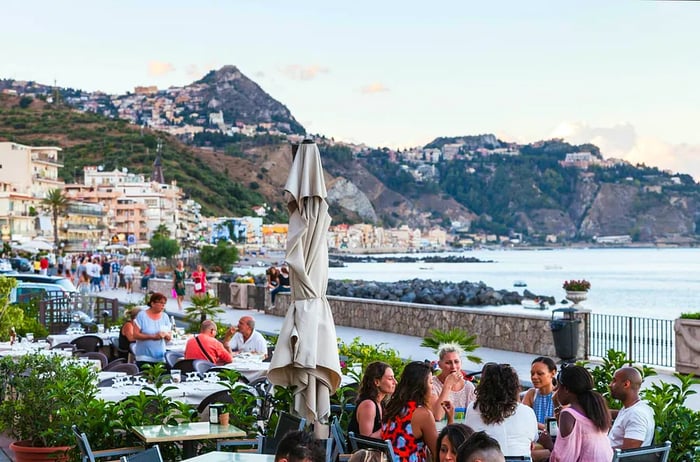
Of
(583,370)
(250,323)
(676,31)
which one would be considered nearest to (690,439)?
(583,370)

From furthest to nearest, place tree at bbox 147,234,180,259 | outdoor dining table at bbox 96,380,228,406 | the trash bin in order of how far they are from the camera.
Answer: tree at bbox 147,234,180,259
the trash bin
outdoor dining table at bbox 96,380,228,406

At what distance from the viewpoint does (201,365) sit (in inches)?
412

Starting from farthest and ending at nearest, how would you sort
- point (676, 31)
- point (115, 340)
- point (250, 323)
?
point (676, 31) < point (115, 340) < point (250, 323)

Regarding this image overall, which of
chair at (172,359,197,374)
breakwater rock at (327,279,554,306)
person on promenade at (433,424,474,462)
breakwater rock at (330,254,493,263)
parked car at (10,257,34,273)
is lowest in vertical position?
breakwater rock at (330,254,493,263)

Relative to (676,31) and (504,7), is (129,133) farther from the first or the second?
(676,31)

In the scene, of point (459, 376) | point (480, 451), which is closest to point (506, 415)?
point (459, 376)

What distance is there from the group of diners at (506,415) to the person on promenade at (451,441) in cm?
45

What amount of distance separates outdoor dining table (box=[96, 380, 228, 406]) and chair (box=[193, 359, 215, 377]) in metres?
1.37

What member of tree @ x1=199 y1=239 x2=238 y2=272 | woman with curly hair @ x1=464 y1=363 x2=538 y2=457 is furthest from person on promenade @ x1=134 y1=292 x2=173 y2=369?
tree @ x1=199 y1=239 x2=238 y2=272

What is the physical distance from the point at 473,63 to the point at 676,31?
34.4 m

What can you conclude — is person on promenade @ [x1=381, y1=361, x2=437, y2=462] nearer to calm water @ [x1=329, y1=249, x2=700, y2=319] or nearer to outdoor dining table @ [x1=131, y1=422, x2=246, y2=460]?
outdoor dining table @ [x1=131, y1=422, x2=246, y2=460]

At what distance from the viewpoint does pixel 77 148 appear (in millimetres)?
167000

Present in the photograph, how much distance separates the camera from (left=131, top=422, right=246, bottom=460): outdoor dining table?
20.8 ft

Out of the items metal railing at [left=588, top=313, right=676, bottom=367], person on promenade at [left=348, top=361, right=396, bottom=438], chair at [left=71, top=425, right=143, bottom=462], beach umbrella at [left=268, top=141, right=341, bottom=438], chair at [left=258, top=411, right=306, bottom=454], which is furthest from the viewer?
metal railing at [left=588, top=313, right=676, bottom=367]
